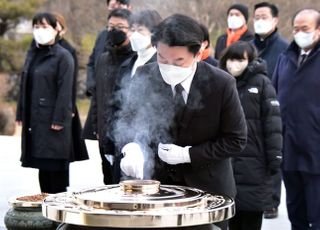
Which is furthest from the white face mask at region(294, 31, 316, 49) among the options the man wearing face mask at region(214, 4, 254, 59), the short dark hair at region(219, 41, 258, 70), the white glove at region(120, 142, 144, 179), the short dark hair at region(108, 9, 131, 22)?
the white glove at region(120, 142, 144, 179)

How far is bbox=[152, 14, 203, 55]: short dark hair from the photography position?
3.15m

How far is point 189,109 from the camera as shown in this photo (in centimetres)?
328

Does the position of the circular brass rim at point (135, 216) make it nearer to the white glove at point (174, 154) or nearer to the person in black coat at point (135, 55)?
the white glove at point (174, 154)

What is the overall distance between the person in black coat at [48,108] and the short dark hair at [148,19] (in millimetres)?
1676

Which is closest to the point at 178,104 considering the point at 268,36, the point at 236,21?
the point at 268,36

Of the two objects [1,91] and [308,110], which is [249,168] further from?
[1,91]

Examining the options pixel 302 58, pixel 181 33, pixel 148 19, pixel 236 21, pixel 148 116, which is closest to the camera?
pixel 181 33

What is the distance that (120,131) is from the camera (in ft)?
11.9

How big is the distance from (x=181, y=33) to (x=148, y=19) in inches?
46.5

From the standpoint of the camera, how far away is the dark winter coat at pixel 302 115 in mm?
5074

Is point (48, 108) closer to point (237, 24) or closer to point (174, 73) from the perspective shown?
point (237, 24)

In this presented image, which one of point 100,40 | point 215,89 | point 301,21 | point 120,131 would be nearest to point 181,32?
point 215,89

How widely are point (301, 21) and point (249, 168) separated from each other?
1202 mm

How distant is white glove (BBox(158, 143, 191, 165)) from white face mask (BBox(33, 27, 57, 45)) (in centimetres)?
308
